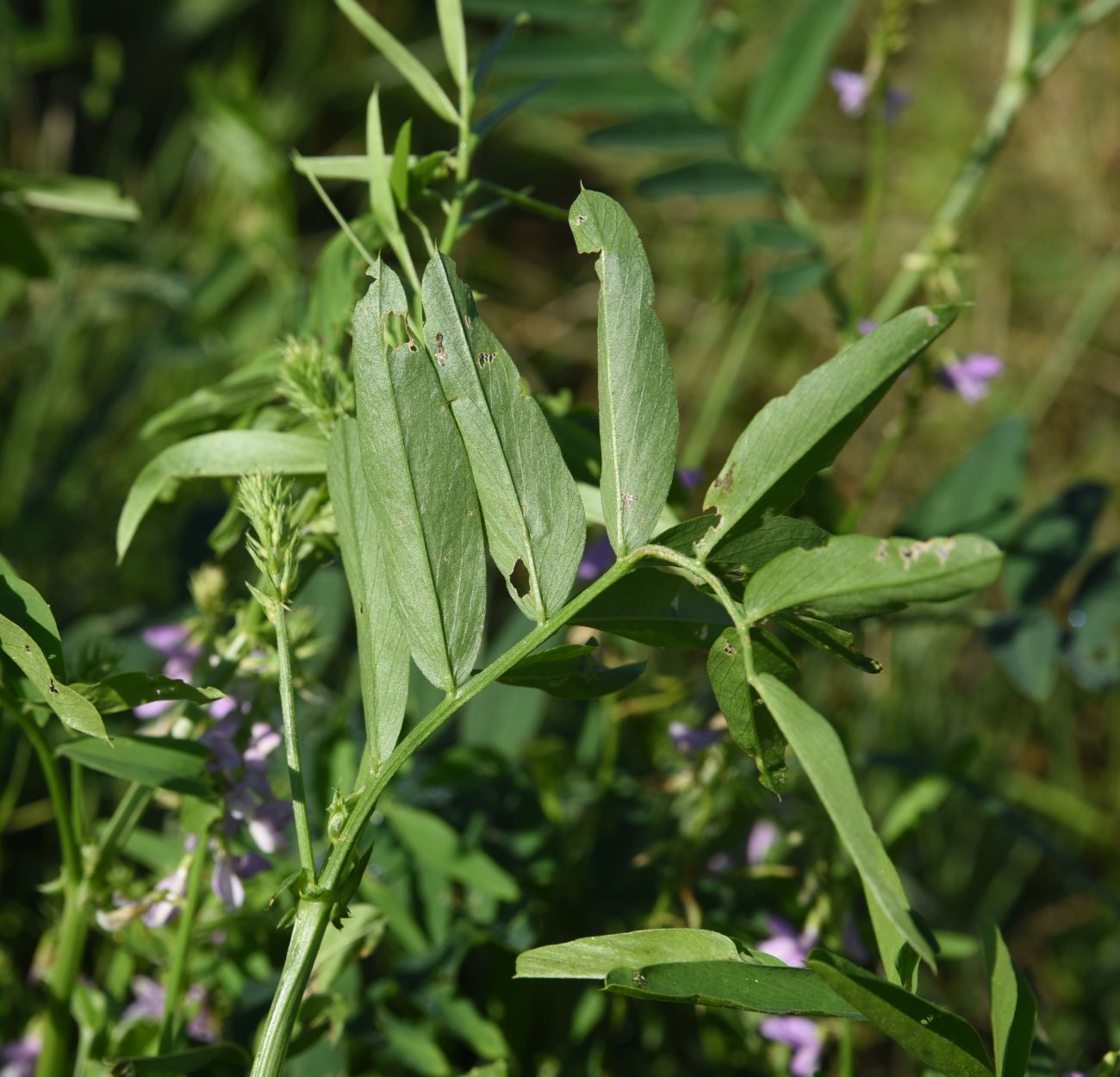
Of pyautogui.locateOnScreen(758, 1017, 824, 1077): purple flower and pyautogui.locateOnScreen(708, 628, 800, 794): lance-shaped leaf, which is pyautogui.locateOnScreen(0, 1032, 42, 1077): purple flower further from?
pyautogui.locateOnScreen(708, 628, 800, 794): lance-shaped leaf

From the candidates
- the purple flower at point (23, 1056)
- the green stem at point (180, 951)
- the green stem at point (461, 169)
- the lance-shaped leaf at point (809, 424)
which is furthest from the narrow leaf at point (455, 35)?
the purple flower at point (23, 1056)

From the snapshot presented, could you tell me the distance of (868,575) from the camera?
0.48 metres

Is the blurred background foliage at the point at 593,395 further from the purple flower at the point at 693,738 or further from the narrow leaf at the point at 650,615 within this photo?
the narrow leaf at the point at 650,615

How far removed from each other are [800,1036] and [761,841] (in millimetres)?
166

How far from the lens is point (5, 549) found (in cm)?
142

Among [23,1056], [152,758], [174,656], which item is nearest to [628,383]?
[152,758]

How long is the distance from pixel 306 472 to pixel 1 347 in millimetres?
1209

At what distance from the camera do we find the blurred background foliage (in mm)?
953

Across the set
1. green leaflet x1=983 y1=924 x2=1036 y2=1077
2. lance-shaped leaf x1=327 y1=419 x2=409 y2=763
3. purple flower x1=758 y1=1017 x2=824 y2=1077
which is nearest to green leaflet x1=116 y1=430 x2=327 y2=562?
lance-shaped leaf x1=327 y1=419 x2=409 y2=763

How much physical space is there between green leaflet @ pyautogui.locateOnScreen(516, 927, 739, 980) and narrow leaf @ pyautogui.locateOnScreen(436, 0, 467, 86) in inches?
18.6

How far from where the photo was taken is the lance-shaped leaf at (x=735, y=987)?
0.50 metres

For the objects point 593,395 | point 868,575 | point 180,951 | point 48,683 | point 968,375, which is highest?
point 868,575

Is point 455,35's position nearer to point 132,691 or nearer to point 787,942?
point 132,691

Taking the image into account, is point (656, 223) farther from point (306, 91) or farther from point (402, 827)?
point (402, 827)
